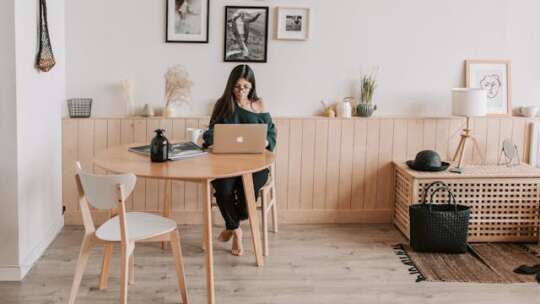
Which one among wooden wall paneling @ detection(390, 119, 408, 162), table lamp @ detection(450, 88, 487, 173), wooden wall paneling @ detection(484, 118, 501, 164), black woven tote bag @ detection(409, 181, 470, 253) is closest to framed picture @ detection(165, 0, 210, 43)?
wooden wall paneling @ detection(390, 119, 408, 162)

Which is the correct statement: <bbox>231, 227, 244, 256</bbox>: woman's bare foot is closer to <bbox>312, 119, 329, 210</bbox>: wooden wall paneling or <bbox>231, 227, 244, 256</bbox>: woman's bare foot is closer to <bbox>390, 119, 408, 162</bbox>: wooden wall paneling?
<bbox>312, 119, 329, 210</bbox>: wooden wall paneling

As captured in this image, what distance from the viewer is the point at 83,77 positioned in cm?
484

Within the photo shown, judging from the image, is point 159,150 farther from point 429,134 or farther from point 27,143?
point 429,134

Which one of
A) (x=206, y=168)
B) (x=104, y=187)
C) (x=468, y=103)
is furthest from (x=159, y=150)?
(x=468, y=103)

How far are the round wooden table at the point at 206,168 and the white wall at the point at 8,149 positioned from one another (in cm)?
47

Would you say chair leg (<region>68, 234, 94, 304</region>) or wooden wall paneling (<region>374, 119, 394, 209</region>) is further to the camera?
wooden wall paneling (<region>374, 119, 394, 209</region>)

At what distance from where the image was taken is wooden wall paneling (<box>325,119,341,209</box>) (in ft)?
16.3

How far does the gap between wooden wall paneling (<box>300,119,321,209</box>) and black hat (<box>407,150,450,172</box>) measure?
74cm

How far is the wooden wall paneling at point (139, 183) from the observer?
4.81m

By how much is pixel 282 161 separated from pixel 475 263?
1.52m

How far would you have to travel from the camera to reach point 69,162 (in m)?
4.78

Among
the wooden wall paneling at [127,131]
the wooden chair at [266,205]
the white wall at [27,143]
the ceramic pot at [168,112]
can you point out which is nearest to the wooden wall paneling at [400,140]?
the wooden chair at [266,205]

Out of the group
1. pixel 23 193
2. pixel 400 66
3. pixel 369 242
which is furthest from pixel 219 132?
pixel 400 66

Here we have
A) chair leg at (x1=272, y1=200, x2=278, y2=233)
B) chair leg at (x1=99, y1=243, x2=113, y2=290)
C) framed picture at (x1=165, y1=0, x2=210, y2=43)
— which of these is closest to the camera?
chair leg at (x1=99, y1=243, x2=113, y2=290)
